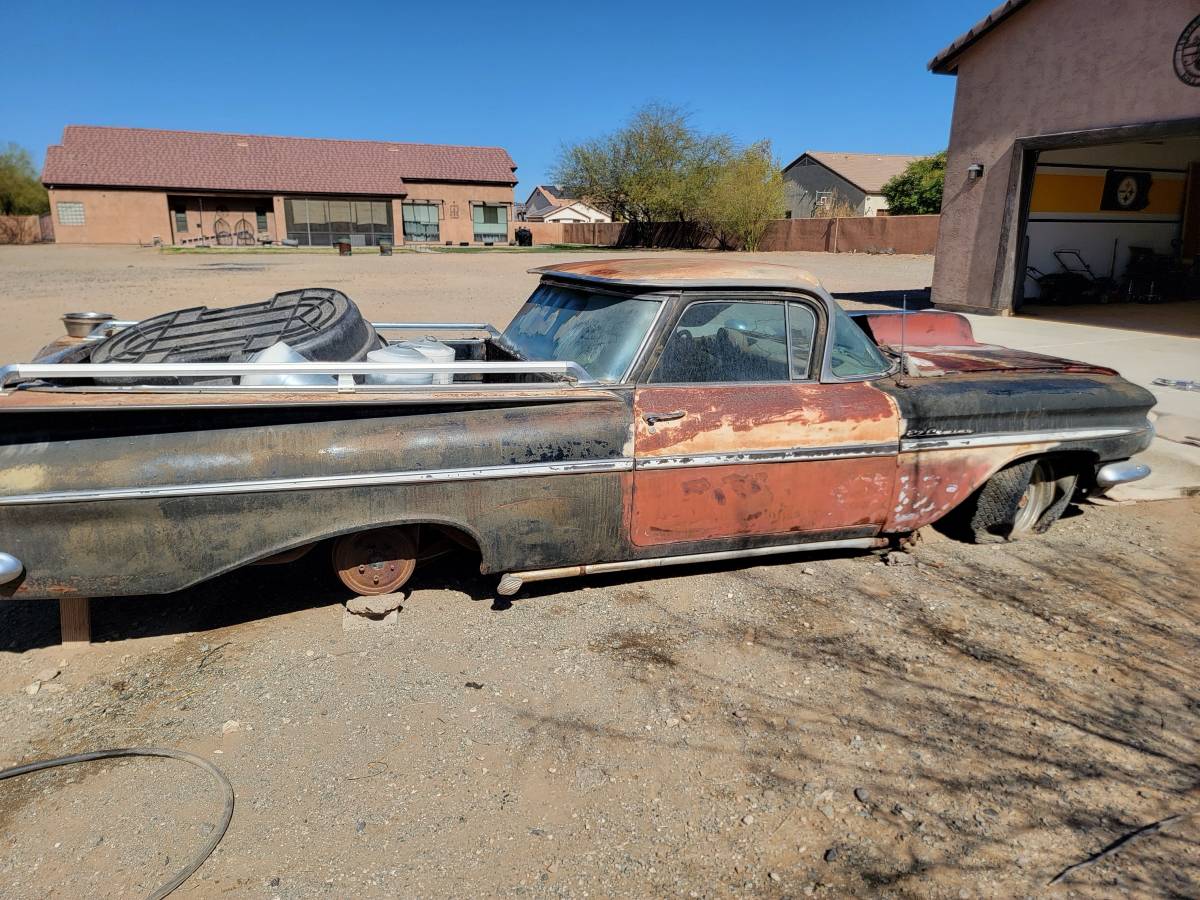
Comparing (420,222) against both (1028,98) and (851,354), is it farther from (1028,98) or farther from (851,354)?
(851,354)

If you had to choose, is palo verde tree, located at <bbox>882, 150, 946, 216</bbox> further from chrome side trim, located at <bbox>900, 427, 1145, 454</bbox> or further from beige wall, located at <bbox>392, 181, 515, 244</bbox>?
chrome side trim, located at <bbox>900, 427, 1145, 454</bbox>

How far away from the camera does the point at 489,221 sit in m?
45.2

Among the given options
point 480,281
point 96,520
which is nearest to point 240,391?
point 96,520

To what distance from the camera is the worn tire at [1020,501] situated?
13.3 ft

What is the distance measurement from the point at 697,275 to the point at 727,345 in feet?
1.11

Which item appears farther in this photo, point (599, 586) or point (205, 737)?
point (599, 586)

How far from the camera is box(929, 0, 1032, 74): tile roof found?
12.3 meters

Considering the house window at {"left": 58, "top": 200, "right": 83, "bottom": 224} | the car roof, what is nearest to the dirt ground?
the car roof

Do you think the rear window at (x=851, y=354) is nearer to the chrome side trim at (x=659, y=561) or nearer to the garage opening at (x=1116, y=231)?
the chrome side trim at (x=659, y=561)

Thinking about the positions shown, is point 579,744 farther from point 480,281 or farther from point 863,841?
point 480,281

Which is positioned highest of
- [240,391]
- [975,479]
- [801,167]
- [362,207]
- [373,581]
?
[801,167]

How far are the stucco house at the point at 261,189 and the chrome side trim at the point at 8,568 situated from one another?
41467mm

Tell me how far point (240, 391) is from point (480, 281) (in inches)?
665

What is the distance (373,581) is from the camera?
3395 mm
